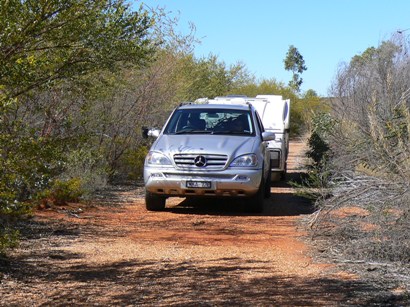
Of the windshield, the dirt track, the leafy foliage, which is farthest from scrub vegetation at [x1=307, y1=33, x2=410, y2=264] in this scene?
the windshield

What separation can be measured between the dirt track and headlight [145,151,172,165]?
0.87 meters

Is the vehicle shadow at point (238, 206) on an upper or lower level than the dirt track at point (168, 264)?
upper

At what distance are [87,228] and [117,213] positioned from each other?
6.65ft

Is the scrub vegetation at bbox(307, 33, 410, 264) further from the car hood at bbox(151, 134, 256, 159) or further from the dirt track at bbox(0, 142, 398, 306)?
the car hood at bbox(151, 134, 256, 159)

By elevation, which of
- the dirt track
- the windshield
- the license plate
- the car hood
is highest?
the windshield

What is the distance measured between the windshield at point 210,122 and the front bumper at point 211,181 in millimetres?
1171

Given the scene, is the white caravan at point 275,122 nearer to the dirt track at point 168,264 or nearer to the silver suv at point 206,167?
the silver suv at point 206,167

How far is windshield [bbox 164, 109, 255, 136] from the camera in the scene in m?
14.0

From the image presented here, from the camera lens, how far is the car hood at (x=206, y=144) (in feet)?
42.6

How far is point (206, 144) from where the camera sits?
1314 centimetres

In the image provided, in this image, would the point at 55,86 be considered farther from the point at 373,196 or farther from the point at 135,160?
the point at 135,160

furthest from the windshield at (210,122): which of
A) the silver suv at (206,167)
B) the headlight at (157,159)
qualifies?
the headlight at (157,159)

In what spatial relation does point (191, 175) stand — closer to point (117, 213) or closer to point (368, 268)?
point (117, 213)

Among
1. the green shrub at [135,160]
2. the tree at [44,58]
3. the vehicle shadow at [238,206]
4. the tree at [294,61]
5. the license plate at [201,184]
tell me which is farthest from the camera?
the tree at [294,61]
